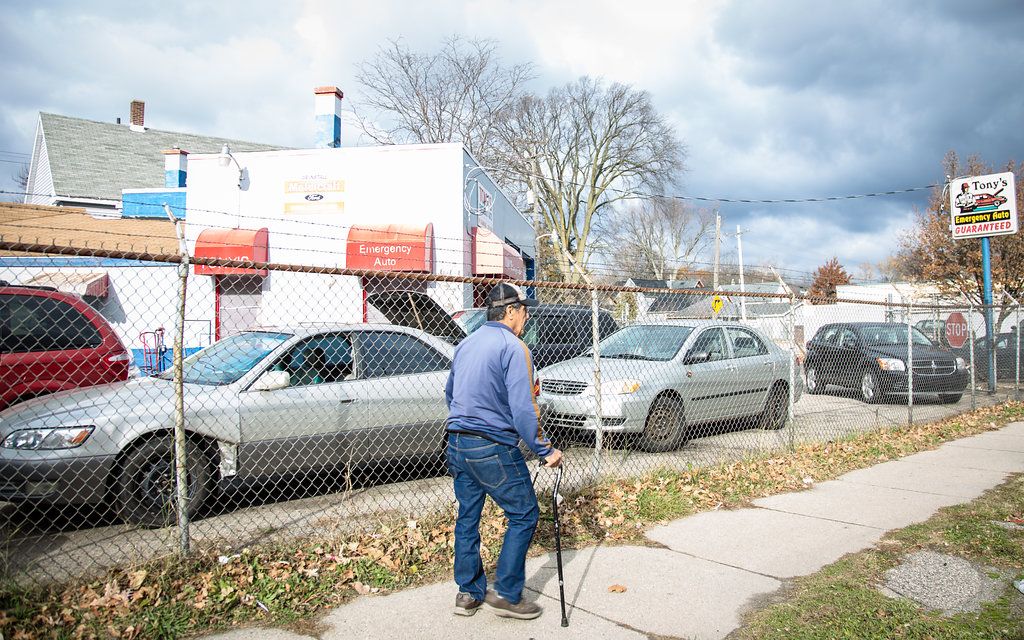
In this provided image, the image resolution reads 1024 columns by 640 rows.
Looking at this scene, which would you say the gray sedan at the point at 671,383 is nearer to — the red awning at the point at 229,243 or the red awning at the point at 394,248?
the red awning at the point at 394,248

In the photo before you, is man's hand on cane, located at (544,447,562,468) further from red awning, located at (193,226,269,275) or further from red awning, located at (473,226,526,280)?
red awning, located at (193,226,269,275)

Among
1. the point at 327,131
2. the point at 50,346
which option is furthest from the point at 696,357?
the point at 327,131

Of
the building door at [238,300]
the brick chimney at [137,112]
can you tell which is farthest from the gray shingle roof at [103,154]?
the building door at [238,300]

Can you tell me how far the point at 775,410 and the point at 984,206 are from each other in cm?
1048

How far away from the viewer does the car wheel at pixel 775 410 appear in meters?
8.90

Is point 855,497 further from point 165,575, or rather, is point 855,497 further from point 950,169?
point 950,169

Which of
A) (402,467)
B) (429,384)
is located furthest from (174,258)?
(402,467)

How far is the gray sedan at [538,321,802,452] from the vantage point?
721 centimetres

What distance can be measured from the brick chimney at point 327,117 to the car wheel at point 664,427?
48.9 ft

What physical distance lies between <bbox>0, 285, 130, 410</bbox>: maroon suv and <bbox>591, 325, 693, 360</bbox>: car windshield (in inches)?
216

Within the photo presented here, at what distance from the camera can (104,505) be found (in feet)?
15.4

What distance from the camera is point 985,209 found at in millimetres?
15227

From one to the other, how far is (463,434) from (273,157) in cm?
1615

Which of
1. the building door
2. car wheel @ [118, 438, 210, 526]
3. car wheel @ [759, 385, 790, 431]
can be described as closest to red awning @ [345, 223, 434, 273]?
the building door
